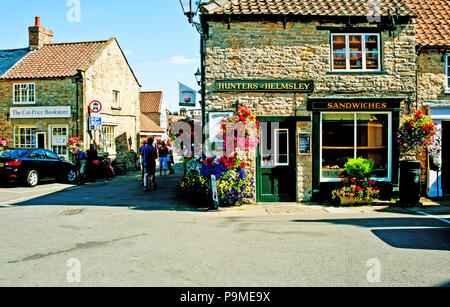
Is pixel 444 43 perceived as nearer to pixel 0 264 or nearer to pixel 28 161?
pixel 0 264

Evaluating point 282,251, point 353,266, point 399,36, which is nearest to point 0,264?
point 282,251

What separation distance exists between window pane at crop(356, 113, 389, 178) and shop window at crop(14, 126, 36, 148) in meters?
17.7

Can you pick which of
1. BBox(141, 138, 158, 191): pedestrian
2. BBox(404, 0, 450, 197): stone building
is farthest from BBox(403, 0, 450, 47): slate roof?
BBox(141, 138, 158, 191): pedestrian

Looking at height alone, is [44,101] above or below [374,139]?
above

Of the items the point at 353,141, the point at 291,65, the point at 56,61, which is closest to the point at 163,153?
the point at 56,61

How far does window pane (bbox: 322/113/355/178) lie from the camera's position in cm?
1200

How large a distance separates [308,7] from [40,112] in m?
16.0

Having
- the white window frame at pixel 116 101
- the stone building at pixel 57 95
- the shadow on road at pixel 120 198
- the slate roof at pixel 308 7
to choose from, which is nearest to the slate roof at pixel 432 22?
the slate roof at pixel 308 7

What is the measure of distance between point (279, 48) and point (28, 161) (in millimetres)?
11056

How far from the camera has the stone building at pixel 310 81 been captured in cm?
1170

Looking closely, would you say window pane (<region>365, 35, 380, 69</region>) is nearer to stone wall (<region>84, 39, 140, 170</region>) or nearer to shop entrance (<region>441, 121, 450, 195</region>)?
shop entrance (<region>441, 121, 450, 195</region>)

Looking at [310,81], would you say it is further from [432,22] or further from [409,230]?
[409,230]

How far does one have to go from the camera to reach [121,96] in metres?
25.3

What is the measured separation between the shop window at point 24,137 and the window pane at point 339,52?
1722cm
